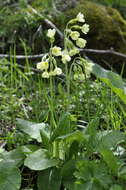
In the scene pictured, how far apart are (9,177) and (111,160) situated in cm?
49

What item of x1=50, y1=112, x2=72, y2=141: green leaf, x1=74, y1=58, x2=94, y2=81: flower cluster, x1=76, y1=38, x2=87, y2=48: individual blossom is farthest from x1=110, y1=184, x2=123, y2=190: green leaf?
x1=76, y1=38, x2=87, y2=48: individual blossom

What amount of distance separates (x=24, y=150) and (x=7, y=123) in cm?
80

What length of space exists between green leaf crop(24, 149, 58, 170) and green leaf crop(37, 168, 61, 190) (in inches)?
2.2

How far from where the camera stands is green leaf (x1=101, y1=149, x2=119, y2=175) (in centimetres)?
170

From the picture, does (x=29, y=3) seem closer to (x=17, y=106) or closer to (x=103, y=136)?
(x=17, y=106)

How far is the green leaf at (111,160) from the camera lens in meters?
1.70

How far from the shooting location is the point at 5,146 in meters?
2.36

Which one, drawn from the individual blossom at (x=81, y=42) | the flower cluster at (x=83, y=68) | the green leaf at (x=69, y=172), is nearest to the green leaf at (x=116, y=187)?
the green leaf at (x=69, y=172)

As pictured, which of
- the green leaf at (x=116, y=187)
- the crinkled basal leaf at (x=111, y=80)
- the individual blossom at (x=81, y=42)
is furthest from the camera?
the individual blossom at (x=81, y=42)

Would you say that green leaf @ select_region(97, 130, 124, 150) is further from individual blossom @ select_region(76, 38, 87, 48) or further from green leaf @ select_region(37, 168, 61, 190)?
individual blossom @ select_region(76, 38, 87, 48)

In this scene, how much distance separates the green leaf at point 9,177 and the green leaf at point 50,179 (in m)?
0.15

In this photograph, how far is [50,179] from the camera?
5.99ft

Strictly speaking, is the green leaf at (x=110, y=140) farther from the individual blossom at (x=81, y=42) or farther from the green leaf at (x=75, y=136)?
the individual blossom at (x=81, y=42)

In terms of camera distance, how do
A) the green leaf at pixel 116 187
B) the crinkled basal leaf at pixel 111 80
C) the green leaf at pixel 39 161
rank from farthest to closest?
the crinkled basal leaf at pixel 111 80 → the green leaf at pixel 39 161 → the green leaf at pixel 116 187
